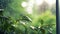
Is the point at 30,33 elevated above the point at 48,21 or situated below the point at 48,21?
below

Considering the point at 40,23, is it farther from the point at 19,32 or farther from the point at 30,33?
the point at 19,32

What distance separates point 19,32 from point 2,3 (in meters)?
0.40

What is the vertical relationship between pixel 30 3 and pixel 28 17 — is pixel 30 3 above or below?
above

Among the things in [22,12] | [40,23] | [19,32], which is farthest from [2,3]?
[40,23]

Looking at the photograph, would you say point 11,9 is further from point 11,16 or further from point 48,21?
point 48,21

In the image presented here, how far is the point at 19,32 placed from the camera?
154 cm

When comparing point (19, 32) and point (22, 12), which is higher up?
point (22, 12)

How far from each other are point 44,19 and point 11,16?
388 mm

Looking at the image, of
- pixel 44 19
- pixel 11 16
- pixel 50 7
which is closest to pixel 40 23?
pixel 44 19

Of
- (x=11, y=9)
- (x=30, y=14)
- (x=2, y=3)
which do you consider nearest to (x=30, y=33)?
(x=30, y=14)

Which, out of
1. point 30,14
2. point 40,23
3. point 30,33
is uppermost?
point 30,14

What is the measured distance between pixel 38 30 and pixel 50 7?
302 millimetres

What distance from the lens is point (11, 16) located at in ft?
5.07

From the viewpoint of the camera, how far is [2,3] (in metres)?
1.55
